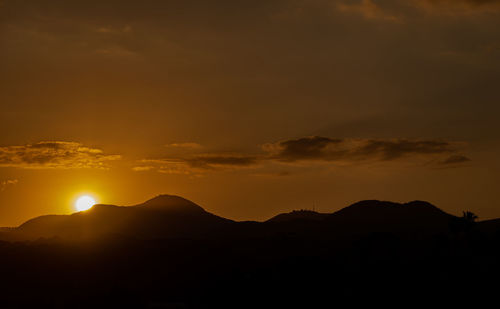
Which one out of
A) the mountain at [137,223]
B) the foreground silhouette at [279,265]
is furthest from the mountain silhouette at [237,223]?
the foreground silhouette at [279,265]

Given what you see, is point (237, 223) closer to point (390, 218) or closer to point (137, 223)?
point (137, 223)

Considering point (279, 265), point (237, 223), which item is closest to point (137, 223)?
point (237, 223)

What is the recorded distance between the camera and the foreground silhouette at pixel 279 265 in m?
78.2

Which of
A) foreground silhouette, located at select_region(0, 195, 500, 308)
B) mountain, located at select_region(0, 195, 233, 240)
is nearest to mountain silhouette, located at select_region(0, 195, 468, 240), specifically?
mountain, located at select_region(0, 195, 233, 240)

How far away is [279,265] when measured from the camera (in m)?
87.9

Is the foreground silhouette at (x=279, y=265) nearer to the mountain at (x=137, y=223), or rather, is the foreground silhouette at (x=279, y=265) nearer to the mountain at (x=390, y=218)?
the mountain at (x=390, y=218)

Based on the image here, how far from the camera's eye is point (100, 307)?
3105 inches

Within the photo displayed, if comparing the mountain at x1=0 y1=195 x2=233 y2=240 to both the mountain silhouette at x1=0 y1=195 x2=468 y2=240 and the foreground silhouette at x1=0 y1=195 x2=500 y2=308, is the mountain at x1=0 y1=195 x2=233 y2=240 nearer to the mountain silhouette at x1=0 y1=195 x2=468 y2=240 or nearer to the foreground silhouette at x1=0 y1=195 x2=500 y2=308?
the mountain silhouette at x1=0 y1=195 x2=468 y2=240

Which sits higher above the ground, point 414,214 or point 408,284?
point 414,214

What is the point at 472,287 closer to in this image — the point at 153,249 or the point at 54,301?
the point at 54,301

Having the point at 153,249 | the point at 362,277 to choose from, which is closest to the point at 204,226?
the point at 153,249

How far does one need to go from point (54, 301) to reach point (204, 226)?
321 ft

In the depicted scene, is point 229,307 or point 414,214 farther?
point 414,214

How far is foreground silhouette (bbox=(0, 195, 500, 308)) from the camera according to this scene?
7825 cm
